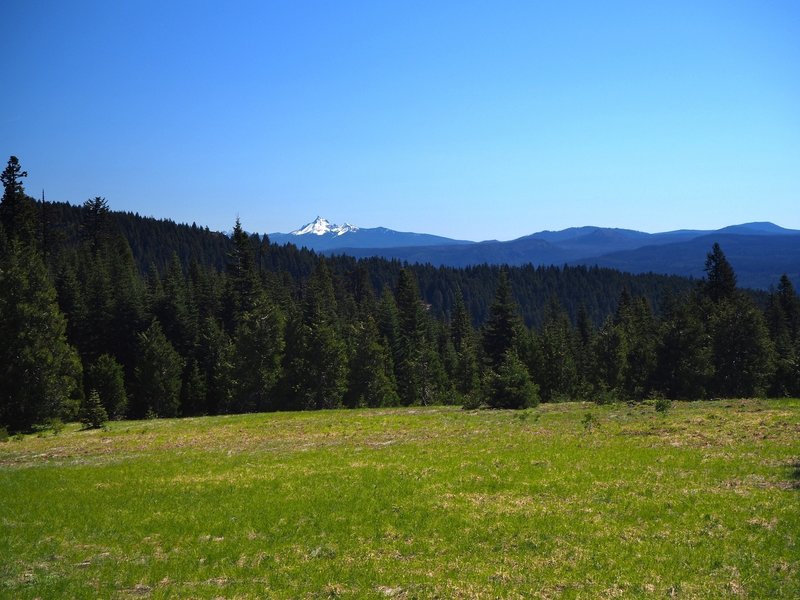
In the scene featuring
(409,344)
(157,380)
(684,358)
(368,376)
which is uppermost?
(684,358)

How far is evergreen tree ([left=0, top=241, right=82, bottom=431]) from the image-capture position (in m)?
44.7

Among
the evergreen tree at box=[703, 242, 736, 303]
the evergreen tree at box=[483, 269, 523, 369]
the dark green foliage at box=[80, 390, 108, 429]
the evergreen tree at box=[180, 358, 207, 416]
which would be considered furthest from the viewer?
the evergreen tree at box=[703, 242, 736, 303]

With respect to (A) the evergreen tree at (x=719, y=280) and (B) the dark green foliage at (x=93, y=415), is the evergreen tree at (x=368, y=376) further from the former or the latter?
(A) the evergreen tree at (x=719, y=280)

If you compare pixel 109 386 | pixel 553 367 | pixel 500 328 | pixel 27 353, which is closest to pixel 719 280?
pixel 553 367

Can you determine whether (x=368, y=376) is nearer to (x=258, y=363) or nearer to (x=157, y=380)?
(x=258, y=363)

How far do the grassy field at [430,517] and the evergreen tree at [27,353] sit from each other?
15421mm

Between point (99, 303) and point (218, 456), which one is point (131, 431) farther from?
point (99, 303)

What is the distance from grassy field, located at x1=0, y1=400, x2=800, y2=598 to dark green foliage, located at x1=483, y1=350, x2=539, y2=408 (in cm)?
1468

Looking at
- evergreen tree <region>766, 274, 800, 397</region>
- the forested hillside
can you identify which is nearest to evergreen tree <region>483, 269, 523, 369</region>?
the forested hillside

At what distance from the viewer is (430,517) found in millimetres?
16797

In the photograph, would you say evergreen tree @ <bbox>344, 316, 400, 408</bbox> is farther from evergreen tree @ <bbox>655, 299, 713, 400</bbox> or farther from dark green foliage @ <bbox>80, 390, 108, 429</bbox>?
dark green foliage @ <bbox>80, 390, 108, 429</bbox>

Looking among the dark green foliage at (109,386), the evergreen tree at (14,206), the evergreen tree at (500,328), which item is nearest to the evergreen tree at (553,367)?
the evergreen tree at (500,328)

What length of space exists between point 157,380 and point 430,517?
199ft

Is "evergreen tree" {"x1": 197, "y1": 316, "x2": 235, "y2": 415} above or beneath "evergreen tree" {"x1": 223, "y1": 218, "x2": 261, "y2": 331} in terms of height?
beneath
